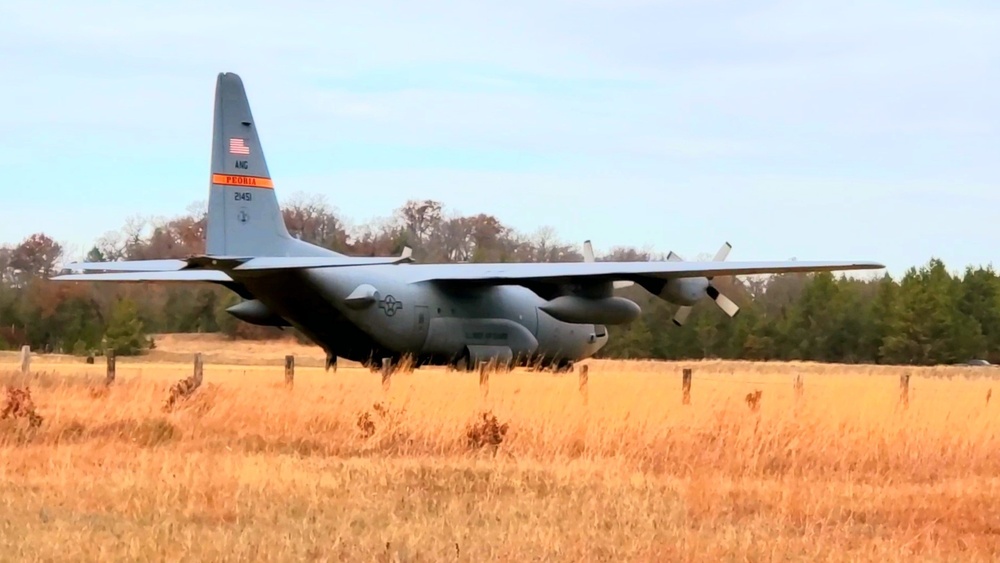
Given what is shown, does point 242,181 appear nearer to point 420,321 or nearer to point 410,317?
point 410,317

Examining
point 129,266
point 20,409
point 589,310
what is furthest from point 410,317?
point 20,409

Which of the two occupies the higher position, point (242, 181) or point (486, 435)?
point (242, 181)

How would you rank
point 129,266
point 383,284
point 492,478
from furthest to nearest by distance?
1. point 383,284
2. point 129,266
3. point 492,478

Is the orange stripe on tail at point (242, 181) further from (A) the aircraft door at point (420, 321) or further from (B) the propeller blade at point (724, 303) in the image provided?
(B) the propeller blade at point (724, 303)

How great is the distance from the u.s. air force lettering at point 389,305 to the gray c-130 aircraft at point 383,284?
3cm

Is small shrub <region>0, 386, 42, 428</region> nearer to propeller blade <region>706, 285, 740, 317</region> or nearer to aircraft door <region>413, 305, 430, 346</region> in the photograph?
aircraft door <region>413, 305, 430, 346</region>

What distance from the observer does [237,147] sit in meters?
27.5

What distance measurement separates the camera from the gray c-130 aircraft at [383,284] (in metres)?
27.1

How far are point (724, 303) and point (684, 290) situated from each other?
1.17 m

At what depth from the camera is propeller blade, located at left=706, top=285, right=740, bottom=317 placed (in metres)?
28.5

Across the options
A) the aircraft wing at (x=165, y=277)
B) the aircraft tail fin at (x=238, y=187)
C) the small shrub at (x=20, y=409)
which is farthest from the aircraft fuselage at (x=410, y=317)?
the small shrub at (x=20, y=409)

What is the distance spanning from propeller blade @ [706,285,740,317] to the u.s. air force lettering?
728cm

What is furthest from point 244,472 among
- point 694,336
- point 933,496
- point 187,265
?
point 694,336

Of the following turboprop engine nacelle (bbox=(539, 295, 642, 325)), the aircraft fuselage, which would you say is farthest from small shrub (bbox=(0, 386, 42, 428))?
turboprop engine nacelle (bbox=(539, 295, 642, 325))
